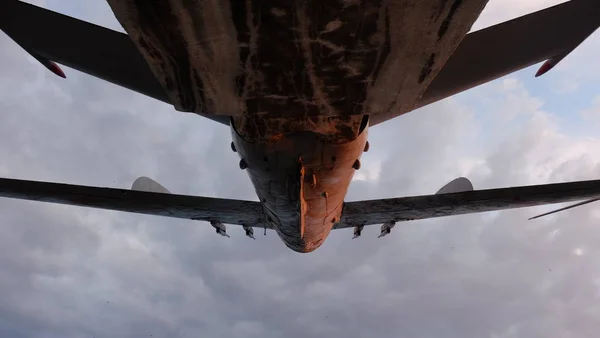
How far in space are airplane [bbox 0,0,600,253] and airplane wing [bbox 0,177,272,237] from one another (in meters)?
0.02

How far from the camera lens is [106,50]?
4156 mm

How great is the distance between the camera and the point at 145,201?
7457 millimetres

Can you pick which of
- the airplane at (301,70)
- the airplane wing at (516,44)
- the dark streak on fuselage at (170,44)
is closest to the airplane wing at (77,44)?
the airplane at (301,70)

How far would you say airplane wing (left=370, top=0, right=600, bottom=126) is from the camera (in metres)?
4.18

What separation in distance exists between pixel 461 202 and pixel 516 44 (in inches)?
138

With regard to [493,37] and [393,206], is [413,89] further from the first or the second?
[393,206]

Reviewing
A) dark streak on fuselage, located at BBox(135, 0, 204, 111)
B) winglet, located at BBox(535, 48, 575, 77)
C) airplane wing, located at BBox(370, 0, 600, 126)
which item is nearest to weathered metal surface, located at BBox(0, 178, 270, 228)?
airplane wing, located at BBox(370, 0, 600, 126)

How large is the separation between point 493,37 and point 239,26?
3.36 m

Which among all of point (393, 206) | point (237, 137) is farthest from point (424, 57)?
point (393, 206)

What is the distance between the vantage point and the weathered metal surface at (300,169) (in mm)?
4211

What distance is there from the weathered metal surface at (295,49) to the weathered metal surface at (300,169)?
5.77 ft

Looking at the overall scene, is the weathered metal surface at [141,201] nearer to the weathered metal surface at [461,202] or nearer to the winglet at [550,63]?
the weathered metal surface at [461,202]

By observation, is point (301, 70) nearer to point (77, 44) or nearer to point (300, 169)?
point (300, 169)

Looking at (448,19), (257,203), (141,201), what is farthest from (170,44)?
(257,203)
